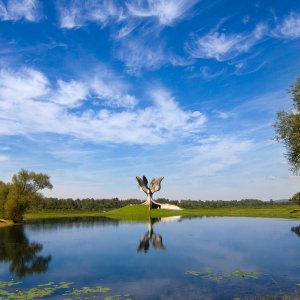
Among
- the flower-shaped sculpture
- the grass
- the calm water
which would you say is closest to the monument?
the flower-shaped sculpture

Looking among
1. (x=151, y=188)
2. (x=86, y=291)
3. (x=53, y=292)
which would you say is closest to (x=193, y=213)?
(x=151, y=188)

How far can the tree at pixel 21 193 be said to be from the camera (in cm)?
6988

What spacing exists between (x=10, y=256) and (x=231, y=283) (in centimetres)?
1986

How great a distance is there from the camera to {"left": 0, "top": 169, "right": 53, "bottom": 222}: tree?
69.9 metres

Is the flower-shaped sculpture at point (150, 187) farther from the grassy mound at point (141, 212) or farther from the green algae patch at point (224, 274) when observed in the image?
the green algae patch at point (224, 274)

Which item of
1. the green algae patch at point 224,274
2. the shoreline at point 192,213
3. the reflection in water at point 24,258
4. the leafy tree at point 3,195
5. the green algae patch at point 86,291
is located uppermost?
the leafy tree at point 3,195

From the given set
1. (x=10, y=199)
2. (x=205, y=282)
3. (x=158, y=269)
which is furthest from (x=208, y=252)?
(x=10, y=199)

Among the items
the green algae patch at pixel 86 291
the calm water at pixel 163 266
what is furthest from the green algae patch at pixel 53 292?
the calm water at pixel 163 266

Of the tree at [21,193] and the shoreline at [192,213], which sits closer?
the tree at [21,193]

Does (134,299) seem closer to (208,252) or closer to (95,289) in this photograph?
(95,289)

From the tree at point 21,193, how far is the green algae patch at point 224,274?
188 ft

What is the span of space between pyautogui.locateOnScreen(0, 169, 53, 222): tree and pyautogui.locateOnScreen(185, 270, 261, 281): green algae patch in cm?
5721

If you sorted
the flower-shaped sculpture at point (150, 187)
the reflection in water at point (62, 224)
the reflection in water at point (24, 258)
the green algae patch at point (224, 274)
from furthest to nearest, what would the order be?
the flower-shaped sculpture at point (150, 187), the reflection in water at point (62, 224), the reflection in water at point (24, 258), the green algae patch at point (224, 274)

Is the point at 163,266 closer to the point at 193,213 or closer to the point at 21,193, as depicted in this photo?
the point at 21,193
